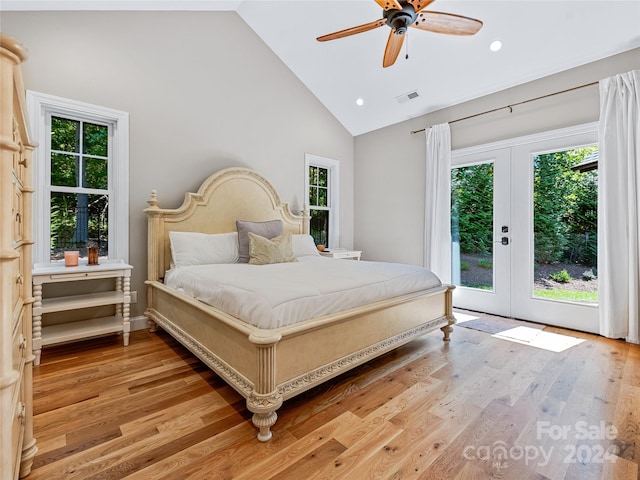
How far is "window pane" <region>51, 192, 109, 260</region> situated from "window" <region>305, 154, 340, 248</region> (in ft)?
9.10

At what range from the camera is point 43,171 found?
9.21ft

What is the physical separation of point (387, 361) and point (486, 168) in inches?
111

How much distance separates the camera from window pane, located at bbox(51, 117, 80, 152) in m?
2.91

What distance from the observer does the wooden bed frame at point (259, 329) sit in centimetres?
162

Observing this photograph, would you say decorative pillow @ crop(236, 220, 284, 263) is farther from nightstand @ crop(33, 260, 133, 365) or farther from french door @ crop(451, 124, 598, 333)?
french door @ crop(451, 124, 598, 333)

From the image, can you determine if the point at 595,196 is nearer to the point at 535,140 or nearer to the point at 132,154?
the point at 535,140

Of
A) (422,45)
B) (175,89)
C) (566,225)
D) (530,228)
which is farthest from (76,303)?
(566,225)

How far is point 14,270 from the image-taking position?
106cm

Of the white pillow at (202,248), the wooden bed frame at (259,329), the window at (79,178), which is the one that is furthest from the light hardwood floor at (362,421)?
the window at (79,178)

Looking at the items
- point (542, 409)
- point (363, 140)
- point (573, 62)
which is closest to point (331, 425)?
point (542, 409)

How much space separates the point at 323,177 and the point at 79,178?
3.29 metres

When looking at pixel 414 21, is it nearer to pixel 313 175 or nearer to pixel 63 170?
pixel 313 175

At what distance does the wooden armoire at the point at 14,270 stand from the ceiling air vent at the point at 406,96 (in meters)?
4.08

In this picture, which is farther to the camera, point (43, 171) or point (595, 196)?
point (595, 196)
